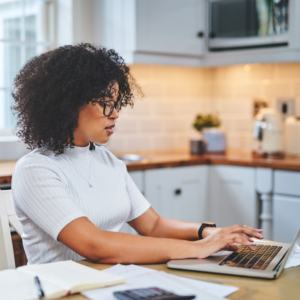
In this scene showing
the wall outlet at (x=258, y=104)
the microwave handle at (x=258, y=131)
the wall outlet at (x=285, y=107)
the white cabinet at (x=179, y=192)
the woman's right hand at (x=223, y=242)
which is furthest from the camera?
the wall outlet at (x=258, y=104)

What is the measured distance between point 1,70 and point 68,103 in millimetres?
1720

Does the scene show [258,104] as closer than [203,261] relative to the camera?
No

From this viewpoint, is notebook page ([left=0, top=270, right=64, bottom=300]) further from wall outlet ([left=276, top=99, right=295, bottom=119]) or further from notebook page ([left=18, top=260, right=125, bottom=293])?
wall outlet ([left=276, top=99, right=295, bottom=119])

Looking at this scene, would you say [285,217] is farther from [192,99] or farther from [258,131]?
[192,99]

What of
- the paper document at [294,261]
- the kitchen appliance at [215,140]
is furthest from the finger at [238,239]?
the kitchen appliance at [215,140]

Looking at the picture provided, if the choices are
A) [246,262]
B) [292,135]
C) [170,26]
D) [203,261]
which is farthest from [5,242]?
[292,135]

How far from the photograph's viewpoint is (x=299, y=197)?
2.63 m

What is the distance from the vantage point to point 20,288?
0.90 meters

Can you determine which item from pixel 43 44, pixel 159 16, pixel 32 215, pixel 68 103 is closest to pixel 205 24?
pixel 159 16

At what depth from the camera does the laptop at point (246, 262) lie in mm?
1037

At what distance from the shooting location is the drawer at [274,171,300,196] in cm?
262

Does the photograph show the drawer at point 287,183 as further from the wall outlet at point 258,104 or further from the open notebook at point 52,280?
the open notebook at point 52,280

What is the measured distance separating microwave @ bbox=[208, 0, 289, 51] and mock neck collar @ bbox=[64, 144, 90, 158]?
1869mm

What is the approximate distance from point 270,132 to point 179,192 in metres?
0.76
